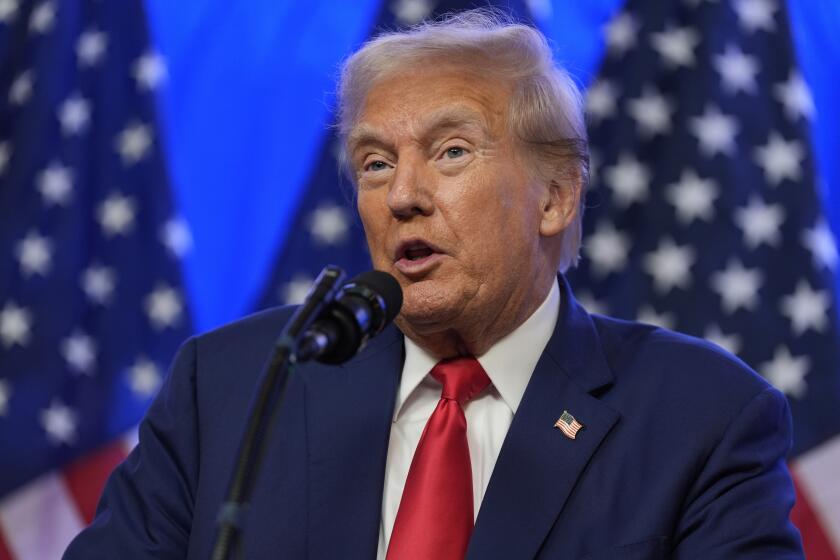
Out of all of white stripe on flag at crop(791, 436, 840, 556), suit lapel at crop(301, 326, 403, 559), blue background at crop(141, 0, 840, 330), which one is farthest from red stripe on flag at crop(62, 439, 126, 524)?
white stripe on flag at crop(791, 436, 840, 556)

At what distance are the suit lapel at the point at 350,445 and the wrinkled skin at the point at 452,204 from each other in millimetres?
108

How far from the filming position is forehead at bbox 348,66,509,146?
199 cm

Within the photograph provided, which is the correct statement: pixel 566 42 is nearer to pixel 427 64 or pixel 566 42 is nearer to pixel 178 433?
pixel 427 64

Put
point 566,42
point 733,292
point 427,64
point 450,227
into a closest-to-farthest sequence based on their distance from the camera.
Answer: point 450,227
point 427,64
point 733,292
point 566,42

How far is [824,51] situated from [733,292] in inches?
28.2

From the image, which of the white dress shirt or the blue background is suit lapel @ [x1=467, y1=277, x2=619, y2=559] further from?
the blue background

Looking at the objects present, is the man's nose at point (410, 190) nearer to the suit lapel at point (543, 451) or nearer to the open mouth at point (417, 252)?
the open mouth at point (417, 252)

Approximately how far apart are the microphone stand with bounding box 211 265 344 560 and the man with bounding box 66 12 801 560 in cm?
68

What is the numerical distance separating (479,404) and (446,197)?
0.39 m

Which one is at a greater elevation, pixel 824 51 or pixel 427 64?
pixel 427 64

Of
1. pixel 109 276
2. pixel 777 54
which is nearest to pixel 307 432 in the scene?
pixel 109 276

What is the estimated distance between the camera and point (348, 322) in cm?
125

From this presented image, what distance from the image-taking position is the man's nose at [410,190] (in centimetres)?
191

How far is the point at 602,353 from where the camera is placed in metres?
2.08
